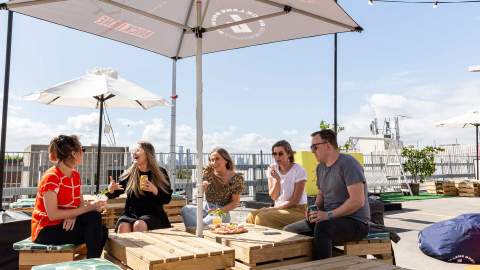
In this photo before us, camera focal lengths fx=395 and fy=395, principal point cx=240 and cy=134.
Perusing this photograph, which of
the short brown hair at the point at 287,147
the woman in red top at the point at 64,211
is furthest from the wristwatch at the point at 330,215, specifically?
the woman in red top at the point at 64,211

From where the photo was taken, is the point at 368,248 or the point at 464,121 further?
the point at 464,121

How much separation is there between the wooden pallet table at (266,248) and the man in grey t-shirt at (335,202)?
0.47ft

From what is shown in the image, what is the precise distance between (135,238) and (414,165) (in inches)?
635

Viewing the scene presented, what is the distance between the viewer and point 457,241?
204 inches

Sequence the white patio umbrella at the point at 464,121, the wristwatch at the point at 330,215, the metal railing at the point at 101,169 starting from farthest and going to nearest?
1. the white patio umbrella at the point at 464,121
2. the metal railing at the point at 101,169
3. the wristwatch at the point at 330,215

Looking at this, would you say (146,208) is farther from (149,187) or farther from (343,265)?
(343,265)

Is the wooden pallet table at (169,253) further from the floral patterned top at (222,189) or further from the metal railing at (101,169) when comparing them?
the metal railing at (101,169)

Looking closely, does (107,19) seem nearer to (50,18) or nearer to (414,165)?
(50,18)

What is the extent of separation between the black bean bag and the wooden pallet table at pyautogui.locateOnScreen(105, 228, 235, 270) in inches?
143

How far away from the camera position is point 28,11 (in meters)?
4.07

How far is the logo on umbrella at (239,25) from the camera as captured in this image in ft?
15.0

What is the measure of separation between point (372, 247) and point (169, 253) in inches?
79.5

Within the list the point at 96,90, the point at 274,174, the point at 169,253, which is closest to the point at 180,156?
the point at 96,90

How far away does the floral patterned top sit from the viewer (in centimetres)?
505
